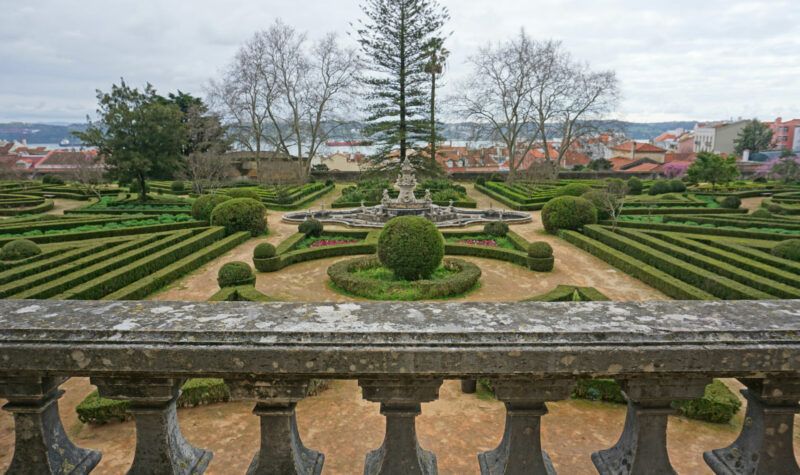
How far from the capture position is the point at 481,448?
580 cm

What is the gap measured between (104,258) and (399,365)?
50.0 feet

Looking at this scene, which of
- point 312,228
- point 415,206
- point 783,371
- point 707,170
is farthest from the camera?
point 707,170

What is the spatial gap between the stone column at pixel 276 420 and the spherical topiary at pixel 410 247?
34.7 ft

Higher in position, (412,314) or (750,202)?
(412,314)

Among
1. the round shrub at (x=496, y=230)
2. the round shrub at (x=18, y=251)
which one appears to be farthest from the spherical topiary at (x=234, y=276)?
the round shrub at (x=496, y=230)

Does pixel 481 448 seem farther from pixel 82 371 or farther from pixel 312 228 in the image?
pixel 312 228

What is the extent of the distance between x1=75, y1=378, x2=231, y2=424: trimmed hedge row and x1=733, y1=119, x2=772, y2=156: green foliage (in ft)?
241

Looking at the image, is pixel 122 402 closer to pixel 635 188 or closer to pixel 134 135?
pixel 134 135

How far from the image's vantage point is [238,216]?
20172mm

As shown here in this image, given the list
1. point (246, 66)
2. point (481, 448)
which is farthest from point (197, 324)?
point (246, 66)

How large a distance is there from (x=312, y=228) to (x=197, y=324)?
59.7 feet

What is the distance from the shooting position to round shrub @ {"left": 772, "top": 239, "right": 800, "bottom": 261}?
13302 mm

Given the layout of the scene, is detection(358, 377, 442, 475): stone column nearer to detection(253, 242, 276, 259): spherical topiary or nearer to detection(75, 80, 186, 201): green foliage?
detection(253, 242, 276, 259): spherical topiary

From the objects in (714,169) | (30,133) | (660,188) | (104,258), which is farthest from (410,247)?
(30,133)
